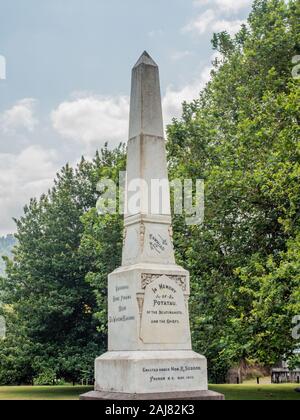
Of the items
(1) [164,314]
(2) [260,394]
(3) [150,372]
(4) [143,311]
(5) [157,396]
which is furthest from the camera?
(2) [260,394]

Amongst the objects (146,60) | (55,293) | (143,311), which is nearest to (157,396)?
(143,311)

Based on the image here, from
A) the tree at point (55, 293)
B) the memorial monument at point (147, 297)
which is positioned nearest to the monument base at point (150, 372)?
the memorial monument at point (147, 297)

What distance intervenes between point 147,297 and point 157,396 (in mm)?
1856

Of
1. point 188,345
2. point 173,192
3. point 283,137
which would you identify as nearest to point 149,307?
point 188,345

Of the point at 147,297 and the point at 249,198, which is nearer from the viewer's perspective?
the point at 147,297

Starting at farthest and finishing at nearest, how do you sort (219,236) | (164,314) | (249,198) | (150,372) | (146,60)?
(219,236), (249,198), (146,60), (164,314), (150,372)

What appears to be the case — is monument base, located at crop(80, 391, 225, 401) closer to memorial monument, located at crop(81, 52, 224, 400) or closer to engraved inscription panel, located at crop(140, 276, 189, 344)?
memorial monument, located at crop(81, 52, 224, 400)

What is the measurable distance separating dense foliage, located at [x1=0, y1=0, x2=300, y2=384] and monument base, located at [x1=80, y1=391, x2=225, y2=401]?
596 cm

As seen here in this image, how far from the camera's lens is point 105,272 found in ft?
88.9

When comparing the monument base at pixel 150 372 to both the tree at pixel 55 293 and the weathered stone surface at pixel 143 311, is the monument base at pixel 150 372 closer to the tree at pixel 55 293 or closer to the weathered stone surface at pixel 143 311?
the weathered stone surface at pixel 143 311

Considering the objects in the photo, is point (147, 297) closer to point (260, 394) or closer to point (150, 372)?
point (150, 372)

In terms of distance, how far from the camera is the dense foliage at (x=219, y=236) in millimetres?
18969

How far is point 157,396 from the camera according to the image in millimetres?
10219
